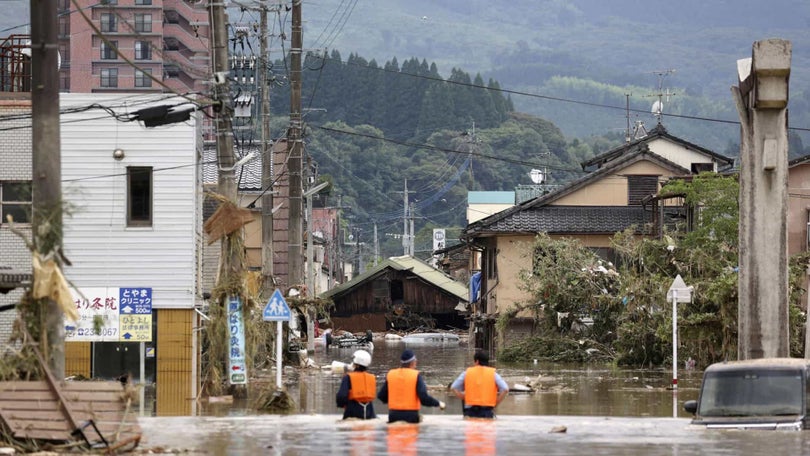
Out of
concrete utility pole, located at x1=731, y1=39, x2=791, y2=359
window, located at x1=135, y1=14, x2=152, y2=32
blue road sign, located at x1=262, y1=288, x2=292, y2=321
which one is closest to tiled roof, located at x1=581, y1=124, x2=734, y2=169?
concrete utility pole, located at x1=731, y1=39, x2=791, y2=359

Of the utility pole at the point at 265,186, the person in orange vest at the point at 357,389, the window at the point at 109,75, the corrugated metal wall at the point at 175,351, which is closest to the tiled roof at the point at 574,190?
the utility pole at the point at 265,186

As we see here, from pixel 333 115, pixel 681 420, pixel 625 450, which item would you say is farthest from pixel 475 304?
pixel 333 115

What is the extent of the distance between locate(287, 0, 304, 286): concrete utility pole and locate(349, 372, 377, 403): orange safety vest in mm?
21827

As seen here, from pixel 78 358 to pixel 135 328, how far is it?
5.29 feet

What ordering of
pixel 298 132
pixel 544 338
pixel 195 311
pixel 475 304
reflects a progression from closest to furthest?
pixel 195 311, pixel 298 132, pixel 544 338, pixel 475 304

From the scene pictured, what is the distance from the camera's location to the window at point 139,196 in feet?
95.1

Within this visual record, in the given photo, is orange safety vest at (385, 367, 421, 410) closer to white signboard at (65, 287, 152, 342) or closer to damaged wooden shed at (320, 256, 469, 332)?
white signboard at (65, 287, 152, 342)

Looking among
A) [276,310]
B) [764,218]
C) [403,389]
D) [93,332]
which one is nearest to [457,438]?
[403,389]

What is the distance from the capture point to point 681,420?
20547mm

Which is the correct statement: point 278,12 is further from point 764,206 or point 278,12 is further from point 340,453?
point 340,453

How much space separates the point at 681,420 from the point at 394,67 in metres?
150

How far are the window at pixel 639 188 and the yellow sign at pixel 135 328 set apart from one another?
28167 millimetres

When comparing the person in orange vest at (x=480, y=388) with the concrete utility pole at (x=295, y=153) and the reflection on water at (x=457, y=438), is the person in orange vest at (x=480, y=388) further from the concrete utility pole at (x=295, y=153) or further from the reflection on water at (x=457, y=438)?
the concrete utility pole at (x=295, y=153)

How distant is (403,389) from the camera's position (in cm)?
1752
